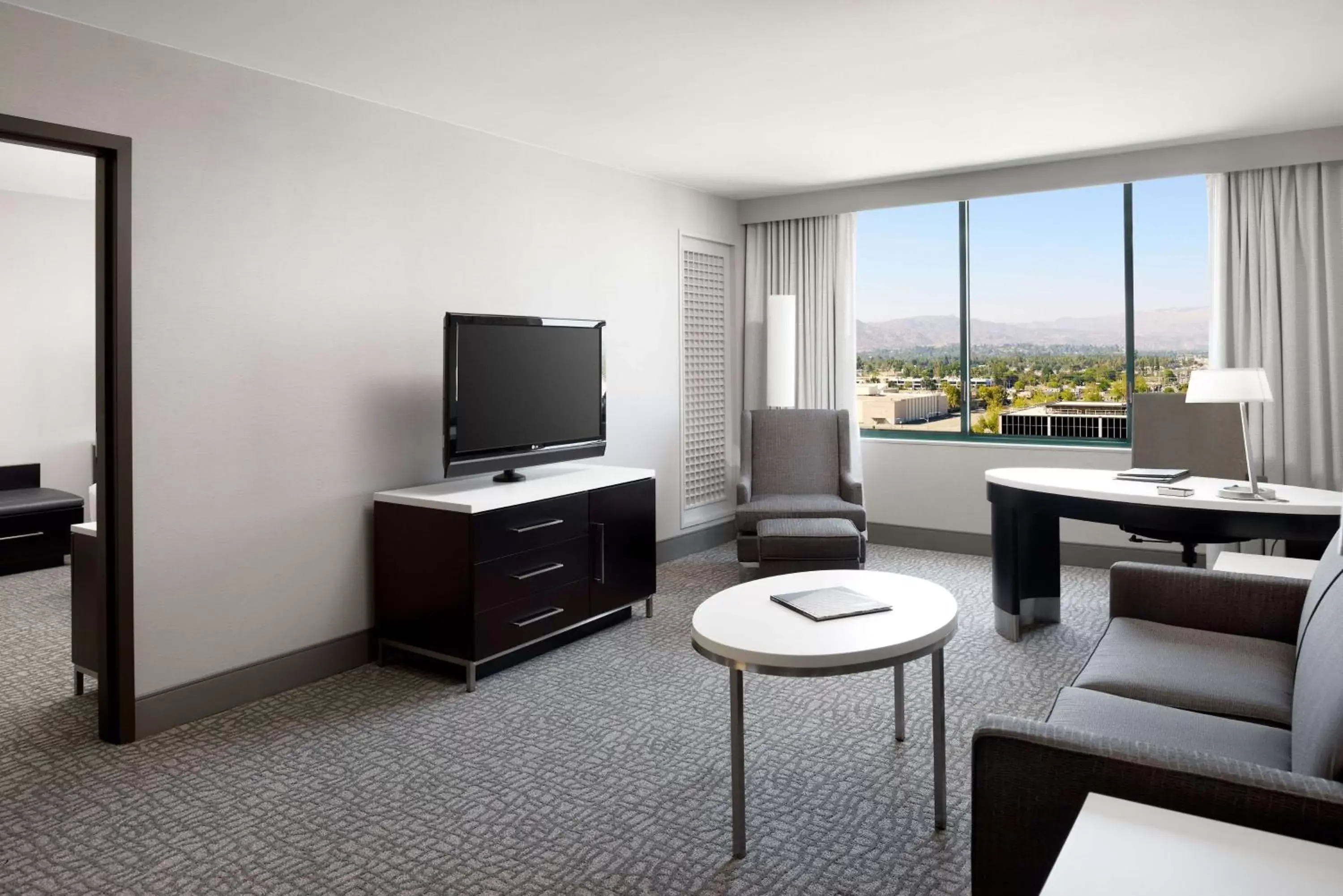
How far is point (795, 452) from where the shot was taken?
559cm

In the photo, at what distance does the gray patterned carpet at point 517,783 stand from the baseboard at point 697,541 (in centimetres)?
172

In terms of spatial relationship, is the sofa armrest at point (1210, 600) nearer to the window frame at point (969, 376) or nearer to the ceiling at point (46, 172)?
the window frame at point (969, 376)

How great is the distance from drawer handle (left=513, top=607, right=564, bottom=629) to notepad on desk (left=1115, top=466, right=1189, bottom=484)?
2.57 m

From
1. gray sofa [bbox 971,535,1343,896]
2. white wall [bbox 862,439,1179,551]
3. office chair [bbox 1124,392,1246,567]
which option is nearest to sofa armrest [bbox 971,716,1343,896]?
gray sofa [bbox 971,535,1343,896]

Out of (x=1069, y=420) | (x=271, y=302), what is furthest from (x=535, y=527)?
(x=1069, y=420)

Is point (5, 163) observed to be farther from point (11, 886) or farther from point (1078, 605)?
point (1078, 605)

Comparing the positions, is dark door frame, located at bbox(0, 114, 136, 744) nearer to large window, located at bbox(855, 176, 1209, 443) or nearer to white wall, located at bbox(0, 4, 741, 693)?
white wall, located at bbox(0, 4, 741, 693)

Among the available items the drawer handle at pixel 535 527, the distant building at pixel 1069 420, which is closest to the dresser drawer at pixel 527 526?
the drawer handle at pixel 535 527

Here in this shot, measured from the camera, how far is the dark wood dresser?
3.53 metres

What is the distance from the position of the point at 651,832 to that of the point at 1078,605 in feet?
10.0

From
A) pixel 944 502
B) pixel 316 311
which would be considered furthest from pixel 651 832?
pixel 944 502

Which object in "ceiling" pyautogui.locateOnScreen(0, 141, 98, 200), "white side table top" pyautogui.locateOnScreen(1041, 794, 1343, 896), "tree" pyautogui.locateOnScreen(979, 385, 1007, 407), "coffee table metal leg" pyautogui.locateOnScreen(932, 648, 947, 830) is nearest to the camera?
"white side table top" pyautogui.locateOnScreen(1041, 794, 1343, 896)

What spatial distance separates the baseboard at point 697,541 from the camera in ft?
18.8

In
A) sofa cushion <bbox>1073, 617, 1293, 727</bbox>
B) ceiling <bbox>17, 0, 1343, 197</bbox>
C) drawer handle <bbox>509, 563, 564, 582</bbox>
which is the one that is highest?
ceiling <bbox>17, 0, 1343, 197</bbox>
